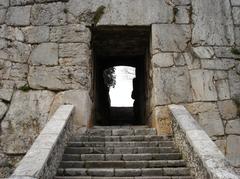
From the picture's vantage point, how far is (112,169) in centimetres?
492

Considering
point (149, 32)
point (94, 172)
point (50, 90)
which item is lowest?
point (94, 172)

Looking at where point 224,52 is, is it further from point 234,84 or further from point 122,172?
point 122,172

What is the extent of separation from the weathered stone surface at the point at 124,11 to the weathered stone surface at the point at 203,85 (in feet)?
4.03

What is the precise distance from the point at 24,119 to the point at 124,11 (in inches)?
112

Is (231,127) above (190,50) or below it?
below

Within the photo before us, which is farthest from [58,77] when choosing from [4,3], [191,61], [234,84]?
[234,84]

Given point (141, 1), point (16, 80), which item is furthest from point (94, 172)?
point (141, 1)

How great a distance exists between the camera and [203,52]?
700 centimetres

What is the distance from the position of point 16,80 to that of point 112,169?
2.97m

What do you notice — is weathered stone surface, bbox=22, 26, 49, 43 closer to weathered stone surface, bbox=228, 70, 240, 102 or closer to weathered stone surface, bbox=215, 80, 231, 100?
weathered stone surface, bbox=215, 80, 231, 100

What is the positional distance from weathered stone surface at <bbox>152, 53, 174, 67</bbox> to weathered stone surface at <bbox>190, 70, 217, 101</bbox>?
472 millimetres

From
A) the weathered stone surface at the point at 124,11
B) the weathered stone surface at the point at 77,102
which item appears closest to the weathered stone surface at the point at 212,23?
the weathered stone surface at the point at 124,11

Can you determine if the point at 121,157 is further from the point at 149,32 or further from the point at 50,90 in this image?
the point at 149,32


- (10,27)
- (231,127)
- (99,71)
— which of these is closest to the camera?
(231,127)
